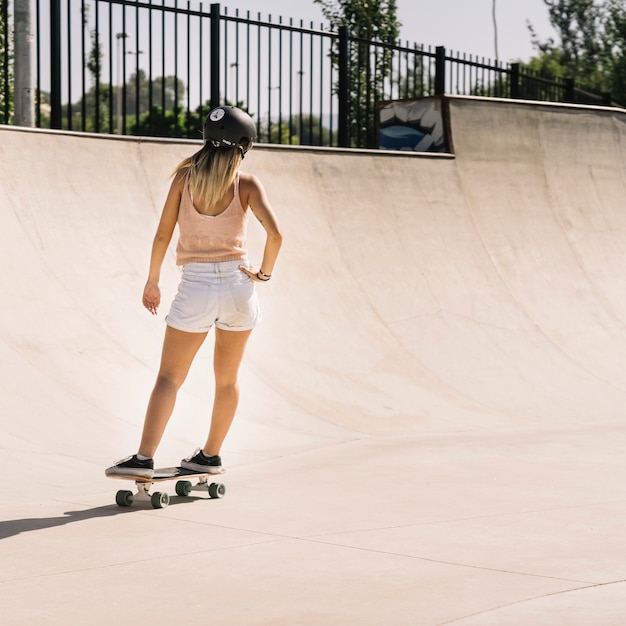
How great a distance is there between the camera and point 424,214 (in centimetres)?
1108

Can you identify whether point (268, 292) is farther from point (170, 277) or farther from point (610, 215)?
point (610, 215)

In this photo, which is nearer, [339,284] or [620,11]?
[339,284]

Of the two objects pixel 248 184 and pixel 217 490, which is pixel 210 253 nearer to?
pixel 248 184

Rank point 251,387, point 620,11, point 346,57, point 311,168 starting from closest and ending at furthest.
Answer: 1. point 251,387
2. point 311,168
3. point 346,57
4. point 620,11

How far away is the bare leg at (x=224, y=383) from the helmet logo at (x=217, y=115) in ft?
3.28

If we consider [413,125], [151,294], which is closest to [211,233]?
[151,294]

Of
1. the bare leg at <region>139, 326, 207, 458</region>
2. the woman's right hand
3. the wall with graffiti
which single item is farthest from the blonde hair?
the wall with graffiti

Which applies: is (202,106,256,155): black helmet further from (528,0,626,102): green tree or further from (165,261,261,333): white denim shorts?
(528,0,626,102): green tree

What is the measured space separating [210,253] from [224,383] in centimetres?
65

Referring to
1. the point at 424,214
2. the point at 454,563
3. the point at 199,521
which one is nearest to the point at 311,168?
the point at 424,214

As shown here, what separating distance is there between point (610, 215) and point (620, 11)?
125 ft

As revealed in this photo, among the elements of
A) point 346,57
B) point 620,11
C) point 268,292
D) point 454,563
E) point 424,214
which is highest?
point 620,11

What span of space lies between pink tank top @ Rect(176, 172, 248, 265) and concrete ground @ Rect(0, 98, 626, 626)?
1162 mm

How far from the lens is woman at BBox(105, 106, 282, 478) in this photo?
16.0 feet
